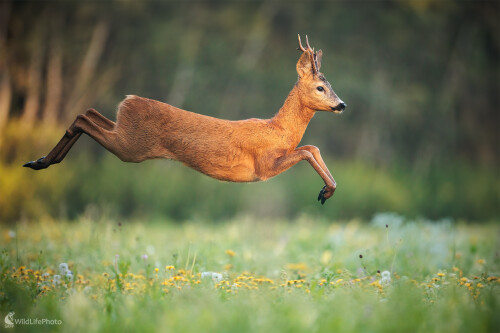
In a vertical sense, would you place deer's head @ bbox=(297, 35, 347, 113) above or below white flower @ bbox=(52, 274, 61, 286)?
above

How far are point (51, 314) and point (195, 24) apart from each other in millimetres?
13984

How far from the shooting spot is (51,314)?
4.29 metres

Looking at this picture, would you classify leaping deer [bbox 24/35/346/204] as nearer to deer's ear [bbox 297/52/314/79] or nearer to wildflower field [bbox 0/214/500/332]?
deer's ear [bbox 297/52/314/79]

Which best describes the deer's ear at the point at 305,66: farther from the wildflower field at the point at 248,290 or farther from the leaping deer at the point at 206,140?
the wildflower field at the point at 248,290

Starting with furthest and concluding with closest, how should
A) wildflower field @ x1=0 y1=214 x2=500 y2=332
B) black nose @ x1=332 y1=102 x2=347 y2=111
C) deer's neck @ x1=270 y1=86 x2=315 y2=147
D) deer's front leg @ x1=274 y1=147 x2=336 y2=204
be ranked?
deer's neck @ x1=270 y1=86 x2=315 y2=147
black nose @ x1=332 y1=102 x2=347 y2=111
deer's front leg @ x1=274 y1=147 x2=336 y2=204
wildflower field @ x1=0 y1=214 x2=500 y2=332

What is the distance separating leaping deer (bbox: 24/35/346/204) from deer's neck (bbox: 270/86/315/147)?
0.05m

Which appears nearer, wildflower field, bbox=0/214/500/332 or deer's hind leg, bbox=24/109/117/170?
wildflower field, bbox=0/214/500/332

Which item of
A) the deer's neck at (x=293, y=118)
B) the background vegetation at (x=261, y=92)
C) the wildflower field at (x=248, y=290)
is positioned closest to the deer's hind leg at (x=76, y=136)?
the wildflower field at (x=248, y=290)

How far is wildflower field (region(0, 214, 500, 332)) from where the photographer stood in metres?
3.87

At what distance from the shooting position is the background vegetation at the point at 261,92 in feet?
47.9

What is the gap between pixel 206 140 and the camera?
5.06 meters

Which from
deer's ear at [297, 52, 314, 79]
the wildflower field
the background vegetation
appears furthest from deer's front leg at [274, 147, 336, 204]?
the background vegetation

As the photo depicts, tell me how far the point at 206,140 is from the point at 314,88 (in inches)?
45.7

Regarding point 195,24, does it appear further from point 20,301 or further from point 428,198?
point 20,301
